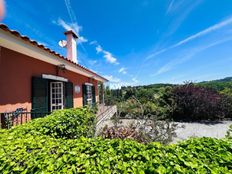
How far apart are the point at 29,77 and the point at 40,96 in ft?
3.17

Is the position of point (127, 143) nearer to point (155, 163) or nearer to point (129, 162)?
point (129, 162)

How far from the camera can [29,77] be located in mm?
5285

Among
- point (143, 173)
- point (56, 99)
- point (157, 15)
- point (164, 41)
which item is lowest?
point (143, 173)

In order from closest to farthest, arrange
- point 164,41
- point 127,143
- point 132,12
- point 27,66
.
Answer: point 127,143 → point 27,66 → point 132,12 → point 164,41

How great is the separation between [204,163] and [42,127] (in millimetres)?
2819

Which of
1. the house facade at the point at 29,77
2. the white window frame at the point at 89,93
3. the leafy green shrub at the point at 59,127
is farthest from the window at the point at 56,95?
the white window frame at the point at 89,93

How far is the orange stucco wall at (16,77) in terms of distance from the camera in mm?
4277

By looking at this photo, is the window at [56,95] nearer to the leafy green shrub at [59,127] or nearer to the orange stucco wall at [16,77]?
the orange stucco wall at [16,77]

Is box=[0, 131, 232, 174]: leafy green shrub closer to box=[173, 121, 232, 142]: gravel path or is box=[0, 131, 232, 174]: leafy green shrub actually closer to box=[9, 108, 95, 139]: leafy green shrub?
box=[9, 108, 95, 139]: leafy green shrub

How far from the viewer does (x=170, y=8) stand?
854 cm

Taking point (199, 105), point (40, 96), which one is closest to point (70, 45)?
point (40, 96)

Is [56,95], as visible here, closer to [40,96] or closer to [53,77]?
[53,77]

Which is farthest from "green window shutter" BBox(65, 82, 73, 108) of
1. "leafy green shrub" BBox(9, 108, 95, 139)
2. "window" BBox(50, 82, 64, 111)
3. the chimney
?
"leafy green shrub" BBox(9, 108, 95, 139)

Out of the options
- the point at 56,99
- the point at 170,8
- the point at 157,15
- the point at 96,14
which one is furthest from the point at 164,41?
the point at 56,99
